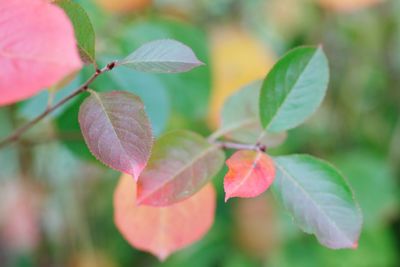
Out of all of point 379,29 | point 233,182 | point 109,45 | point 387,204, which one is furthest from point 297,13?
point 233,182

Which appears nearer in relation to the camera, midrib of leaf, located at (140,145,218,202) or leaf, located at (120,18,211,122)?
midrib of leaf, located at (140,145,218,202)

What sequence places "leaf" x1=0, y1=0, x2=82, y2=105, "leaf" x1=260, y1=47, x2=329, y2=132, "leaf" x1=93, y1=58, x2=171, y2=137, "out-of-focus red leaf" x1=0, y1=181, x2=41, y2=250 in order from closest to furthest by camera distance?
"leaf" x1=0, y1=0, x2=82, y2=105 → "leaf" x1=260, y1=47, x2=329, y2=132 → "leaf" x1=93, y1=58, x2=171, y2=137 → "out-of-focus red leaf" x1=0, y1=181, x2=41, y2=250

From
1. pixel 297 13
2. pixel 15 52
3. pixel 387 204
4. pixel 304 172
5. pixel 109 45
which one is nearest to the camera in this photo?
pixel 15 52

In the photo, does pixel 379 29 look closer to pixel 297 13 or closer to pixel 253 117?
pixel 297 13

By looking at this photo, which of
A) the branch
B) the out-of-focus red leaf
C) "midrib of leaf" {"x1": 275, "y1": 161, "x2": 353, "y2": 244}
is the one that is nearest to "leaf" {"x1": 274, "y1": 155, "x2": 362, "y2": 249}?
"midrib of leaf" {"x1": 275, "y1": 161, "x2": 353, "y2": 244}

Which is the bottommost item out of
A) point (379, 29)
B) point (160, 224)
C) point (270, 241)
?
point (270, 241)

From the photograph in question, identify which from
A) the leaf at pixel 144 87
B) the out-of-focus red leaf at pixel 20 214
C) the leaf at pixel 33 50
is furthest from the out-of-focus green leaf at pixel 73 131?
the out-of-focus red leaf at pixel 20 214

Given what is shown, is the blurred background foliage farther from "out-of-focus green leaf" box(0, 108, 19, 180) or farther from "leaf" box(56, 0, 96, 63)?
"leaf" box(56, 0, 96, 63)
